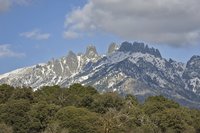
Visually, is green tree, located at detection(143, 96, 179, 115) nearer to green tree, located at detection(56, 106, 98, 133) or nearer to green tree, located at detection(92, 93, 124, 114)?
green tree, located at detection(92, 93, 124, 114)

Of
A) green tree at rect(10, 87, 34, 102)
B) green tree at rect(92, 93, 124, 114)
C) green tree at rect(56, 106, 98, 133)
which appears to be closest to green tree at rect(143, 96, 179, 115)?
green tree at rect(92, 93, 124, 114)

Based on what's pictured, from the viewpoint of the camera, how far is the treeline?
11525 centimetres

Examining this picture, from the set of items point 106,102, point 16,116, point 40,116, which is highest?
point 106,102

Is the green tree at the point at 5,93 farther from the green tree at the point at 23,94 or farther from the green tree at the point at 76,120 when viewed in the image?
the green tree at the point at 76,120

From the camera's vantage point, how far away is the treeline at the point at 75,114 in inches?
4537

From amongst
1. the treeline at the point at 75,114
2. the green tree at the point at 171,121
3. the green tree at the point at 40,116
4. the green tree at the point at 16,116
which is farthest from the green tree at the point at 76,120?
the green tree at the point at 171,121

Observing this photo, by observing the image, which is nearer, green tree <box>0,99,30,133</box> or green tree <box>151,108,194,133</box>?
green tree <box>0,99,30,133</box>

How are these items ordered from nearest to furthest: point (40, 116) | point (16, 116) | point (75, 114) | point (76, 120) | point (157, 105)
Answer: point (76, 120), point (75, 114), point (40, 116), point (16, 116), point (157, 105)

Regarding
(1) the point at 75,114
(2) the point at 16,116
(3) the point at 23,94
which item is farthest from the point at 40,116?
(3) the point at 23,94

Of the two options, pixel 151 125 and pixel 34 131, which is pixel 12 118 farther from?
pixel 151 125

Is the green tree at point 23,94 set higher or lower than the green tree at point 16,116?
higher

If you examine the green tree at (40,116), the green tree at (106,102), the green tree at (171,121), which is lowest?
the green tree at (171,121)

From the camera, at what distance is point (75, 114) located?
120 meters

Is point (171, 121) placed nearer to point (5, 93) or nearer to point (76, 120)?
point (76, 120)
